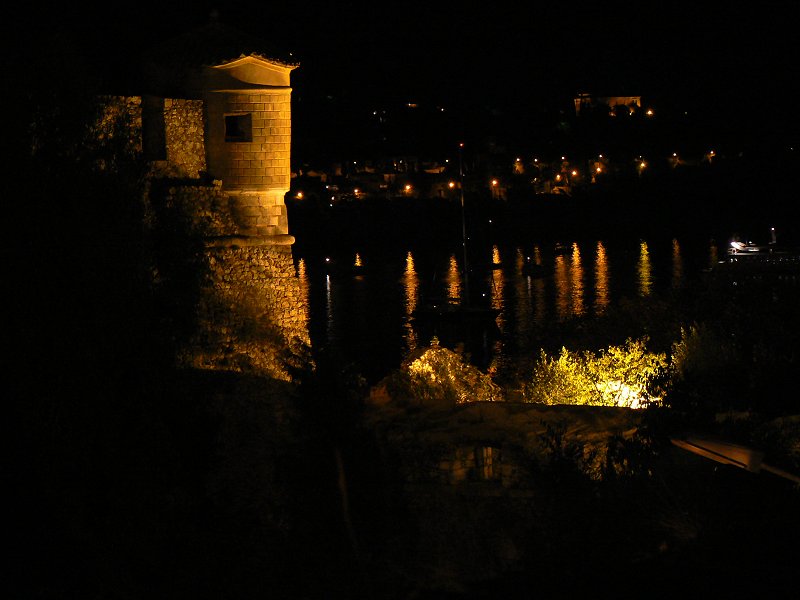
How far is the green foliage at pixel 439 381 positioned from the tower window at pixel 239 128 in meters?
4.65

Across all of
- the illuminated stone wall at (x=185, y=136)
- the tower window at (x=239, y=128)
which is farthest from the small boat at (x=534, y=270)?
the illuminated stone wall at (x=185, y=136)

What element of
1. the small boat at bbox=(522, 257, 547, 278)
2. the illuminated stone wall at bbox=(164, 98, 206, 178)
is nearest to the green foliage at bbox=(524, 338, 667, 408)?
the illuminated stone wall at bbox=(164, 98, 206, 178)

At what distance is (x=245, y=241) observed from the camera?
1455 cm

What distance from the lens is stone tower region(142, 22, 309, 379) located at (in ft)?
45.0

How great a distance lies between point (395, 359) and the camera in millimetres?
35312

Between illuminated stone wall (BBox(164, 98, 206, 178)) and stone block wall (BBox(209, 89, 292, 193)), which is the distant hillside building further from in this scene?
illuminated stone wall (BBox(164, 98, 206, 178))

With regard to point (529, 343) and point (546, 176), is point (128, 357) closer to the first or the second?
point (529, 343)

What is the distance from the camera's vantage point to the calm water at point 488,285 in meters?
38.1

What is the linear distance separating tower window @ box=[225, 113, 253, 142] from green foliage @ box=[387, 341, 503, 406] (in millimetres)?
4652

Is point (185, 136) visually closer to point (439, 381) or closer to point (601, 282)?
Answer: point (439, 381)

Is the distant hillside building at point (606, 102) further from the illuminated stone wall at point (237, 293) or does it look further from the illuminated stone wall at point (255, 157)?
the illuminated stone wall at point (237, 293)

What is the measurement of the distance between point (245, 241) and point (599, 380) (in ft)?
19.7

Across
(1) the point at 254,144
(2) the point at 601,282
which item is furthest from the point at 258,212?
(2) the point at 601,282

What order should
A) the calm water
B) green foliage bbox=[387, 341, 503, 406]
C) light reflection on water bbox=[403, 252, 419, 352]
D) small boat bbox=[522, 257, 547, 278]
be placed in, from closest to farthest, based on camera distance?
green foliage bbox=[387, 341, 503, 406] → the calm water → light reflection on water bbox=[403, 252, 419, 352] → small boat bbox=[522, 257, 547, 278]
